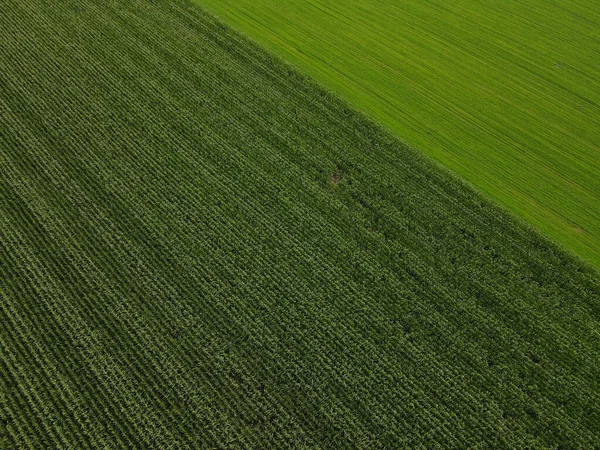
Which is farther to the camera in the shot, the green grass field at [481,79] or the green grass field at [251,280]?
the green grass field at [481,79]

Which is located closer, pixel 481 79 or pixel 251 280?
pixel 251 280

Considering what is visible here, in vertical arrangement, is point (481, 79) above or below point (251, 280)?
above

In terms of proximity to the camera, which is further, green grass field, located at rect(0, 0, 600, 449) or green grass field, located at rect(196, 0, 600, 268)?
green grass field, located at rect(196, 0, 600, 268)

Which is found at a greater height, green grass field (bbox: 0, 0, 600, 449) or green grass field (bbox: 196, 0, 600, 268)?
green grass field (bbox: 196, 0, 600, 268)

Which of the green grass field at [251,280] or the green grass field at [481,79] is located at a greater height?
the green grass field at [481,79]
